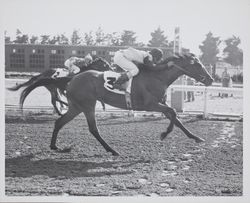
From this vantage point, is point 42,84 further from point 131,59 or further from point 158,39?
point 158,39

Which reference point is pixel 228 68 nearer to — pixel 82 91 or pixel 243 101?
pixel 243 101

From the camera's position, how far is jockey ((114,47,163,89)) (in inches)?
148

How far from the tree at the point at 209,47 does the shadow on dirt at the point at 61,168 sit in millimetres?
1426

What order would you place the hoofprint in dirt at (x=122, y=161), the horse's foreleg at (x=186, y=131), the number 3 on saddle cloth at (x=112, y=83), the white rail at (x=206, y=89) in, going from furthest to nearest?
1. the white rail at (x=206, y=89)
2. the number 3 on saddle cloth at (x=112, y=83)
3. the horse's foreleg at (x=186, y=131)
4. the hoofprint in dirt at (x=122, y=161)

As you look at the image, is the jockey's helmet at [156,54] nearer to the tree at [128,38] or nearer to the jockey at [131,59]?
the jockey at [131,59]

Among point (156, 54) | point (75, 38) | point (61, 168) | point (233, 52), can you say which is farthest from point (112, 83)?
point (233, 52)

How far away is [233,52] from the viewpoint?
4.03m

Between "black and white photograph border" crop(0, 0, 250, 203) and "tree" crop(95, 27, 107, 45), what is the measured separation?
0.01 meters

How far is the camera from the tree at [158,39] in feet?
12.8

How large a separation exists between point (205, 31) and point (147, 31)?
67cm

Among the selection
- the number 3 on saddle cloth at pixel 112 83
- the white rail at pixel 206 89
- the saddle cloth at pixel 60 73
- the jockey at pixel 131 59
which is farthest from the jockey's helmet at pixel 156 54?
the saddle cloth at pixel 60 73

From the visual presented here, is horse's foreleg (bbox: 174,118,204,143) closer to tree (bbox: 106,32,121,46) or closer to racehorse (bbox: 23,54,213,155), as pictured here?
racehorse (bbox: 23,54,213,155)

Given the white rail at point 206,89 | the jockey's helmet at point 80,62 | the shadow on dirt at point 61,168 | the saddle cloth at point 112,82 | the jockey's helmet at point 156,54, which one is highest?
the jockey's helmet at point 156,54

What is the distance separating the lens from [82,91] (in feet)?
12.5
